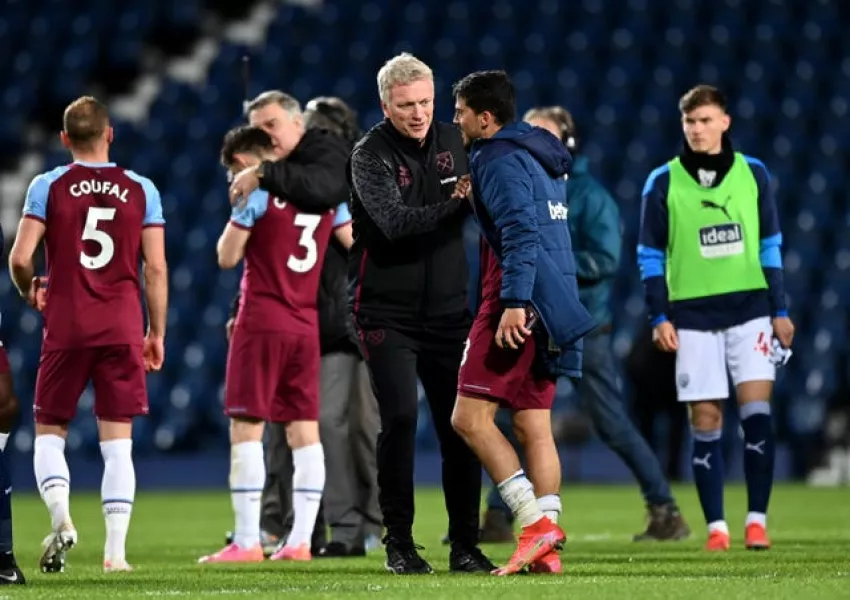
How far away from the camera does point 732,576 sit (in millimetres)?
5895

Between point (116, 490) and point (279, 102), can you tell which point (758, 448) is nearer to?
point (279, 102)

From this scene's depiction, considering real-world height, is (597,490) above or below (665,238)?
below

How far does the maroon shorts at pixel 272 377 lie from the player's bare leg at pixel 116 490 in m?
0.76

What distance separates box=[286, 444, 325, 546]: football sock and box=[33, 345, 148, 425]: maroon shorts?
3.52ft

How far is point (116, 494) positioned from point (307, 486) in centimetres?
110

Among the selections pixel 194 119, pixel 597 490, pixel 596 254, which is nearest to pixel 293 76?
pixel 194 119

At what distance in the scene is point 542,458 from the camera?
616cm

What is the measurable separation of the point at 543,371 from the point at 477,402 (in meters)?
0.27

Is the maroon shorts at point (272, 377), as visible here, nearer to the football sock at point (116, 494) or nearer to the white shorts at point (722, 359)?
the football sock at point (116, 494)

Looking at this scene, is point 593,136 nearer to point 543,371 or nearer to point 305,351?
point 305,351

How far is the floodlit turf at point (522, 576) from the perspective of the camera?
5395 mm

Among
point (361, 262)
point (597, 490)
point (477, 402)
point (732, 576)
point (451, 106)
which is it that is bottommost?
point (597, 490)

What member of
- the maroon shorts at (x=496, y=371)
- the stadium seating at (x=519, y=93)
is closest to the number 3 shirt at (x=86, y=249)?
the maroon shorts at (x=496, y=371)

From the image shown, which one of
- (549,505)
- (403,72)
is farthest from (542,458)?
(403,72)
